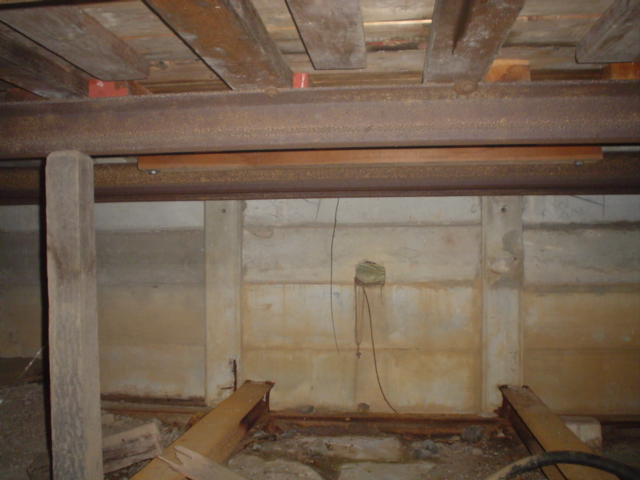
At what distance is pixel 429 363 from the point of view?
157 inches

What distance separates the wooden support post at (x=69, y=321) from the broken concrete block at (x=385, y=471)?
203 centimetres

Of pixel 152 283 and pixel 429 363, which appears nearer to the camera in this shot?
pixel 429 363

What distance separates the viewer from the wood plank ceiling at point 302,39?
129 cm

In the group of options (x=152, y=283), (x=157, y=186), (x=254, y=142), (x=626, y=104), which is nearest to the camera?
(x=626, y=104)

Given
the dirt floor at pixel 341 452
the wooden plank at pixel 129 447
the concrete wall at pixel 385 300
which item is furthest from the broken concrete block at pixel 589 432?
the wooden plank at pixel 129 447

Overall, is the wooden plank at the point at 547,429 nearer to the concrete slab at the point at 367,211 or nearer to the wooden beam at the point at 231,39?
the concrete slab at the point at 367,211

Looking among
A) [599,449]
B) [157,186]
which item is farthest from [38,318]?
[599,449]

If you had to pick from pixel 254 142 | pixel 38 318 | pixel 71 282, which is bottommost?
pixel 38 318

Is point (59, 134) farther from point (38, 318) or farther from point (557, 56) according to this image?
point (38, 318)

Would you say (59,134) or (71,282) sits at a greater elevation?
(59,134)

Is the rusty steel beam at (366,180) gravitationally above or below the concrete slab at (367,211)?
above

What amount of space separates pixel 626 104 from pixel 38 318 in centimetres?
589

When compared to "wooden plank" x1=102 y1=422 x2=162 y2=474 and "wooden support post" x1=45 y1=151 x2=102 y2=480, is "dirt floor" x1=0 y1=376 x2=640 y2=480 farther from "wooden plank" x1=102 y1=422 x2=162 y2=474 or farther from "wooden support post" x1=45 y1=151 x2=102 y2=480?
"wooden support post" x1=45 y1=151 x2=102 y2=480

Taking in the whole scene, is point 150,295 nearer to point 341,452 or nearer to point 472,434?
point 341,452
